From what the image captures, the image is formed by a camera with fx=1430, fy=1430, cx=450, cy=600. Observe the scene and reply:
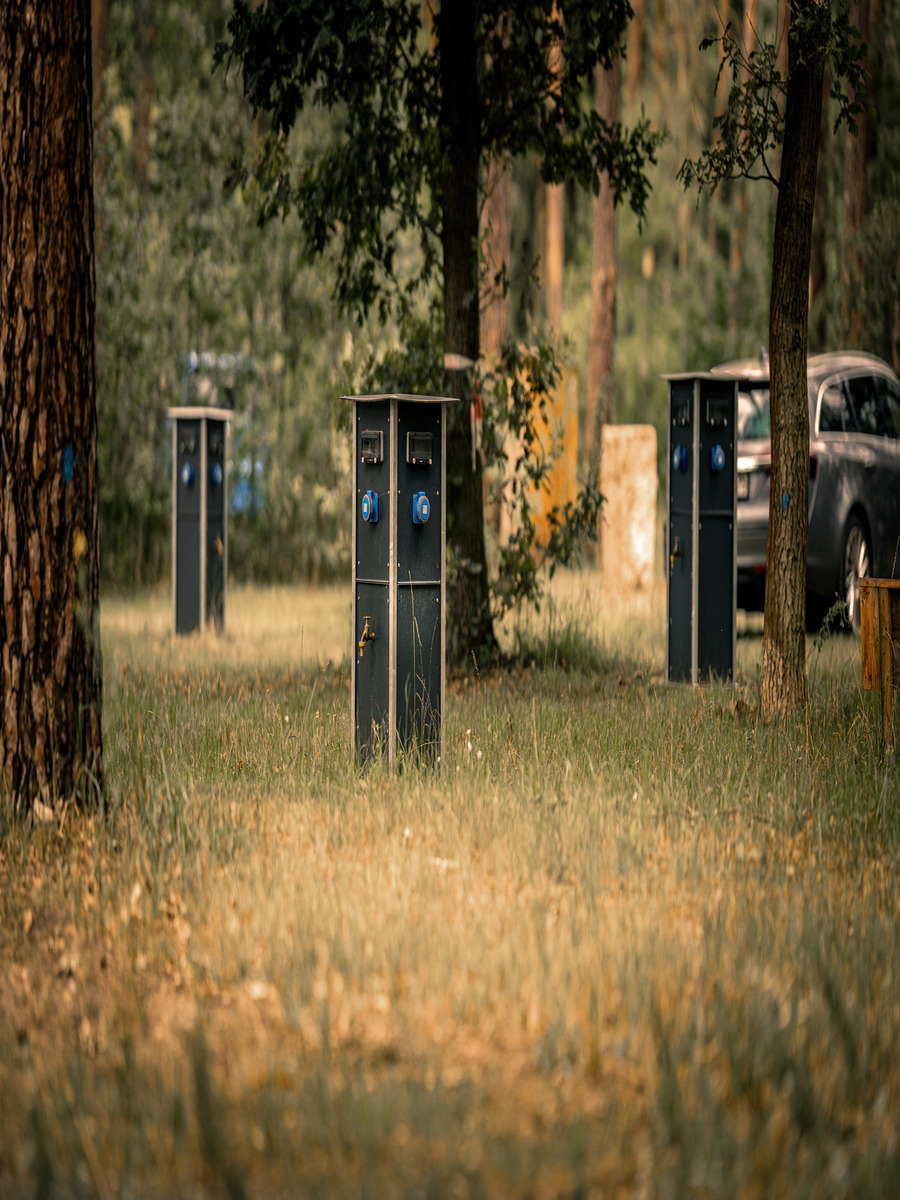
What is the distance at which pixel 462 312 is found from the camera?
9.99 m

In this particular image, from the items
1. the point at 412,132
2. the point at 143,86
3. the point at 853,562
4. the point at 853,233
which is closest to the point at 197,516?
the point at 412,132

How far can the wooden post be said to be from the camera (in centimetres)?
663

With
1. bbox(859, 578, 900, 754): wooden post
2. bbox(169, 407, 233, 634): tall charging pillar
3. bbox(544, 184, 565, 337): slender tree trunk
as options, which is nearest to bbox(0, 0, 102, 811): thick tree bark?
bbox(859, 578, 900, 754): wooden post

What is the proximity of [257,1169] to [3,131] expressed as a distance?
4189mm

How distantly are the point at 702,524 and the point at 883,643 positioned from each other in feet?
10.9

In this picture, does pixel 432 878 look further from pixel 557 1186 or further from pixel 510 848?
pixel 557 1186

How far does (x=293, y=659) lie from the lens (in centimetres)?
1083

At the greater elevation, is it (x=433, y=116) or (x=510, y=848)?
(x=433, y=116)

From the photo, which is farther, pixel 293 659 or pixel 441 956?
pixel 293 659

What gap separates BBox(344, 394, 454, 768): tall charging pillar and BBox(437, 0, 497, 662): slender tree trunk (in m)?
3.45

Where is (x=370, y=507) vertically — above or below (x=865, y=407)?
below

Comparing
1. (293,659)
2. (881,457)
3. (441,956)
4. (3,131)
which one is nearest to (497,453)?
(293,659)

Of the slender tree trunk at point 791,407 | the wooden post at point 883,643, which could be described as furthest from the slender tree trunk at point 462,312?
the wooden post at point 883,643

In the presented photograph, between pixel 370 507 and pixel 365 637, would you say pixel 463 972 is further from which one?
pixel 370 507
